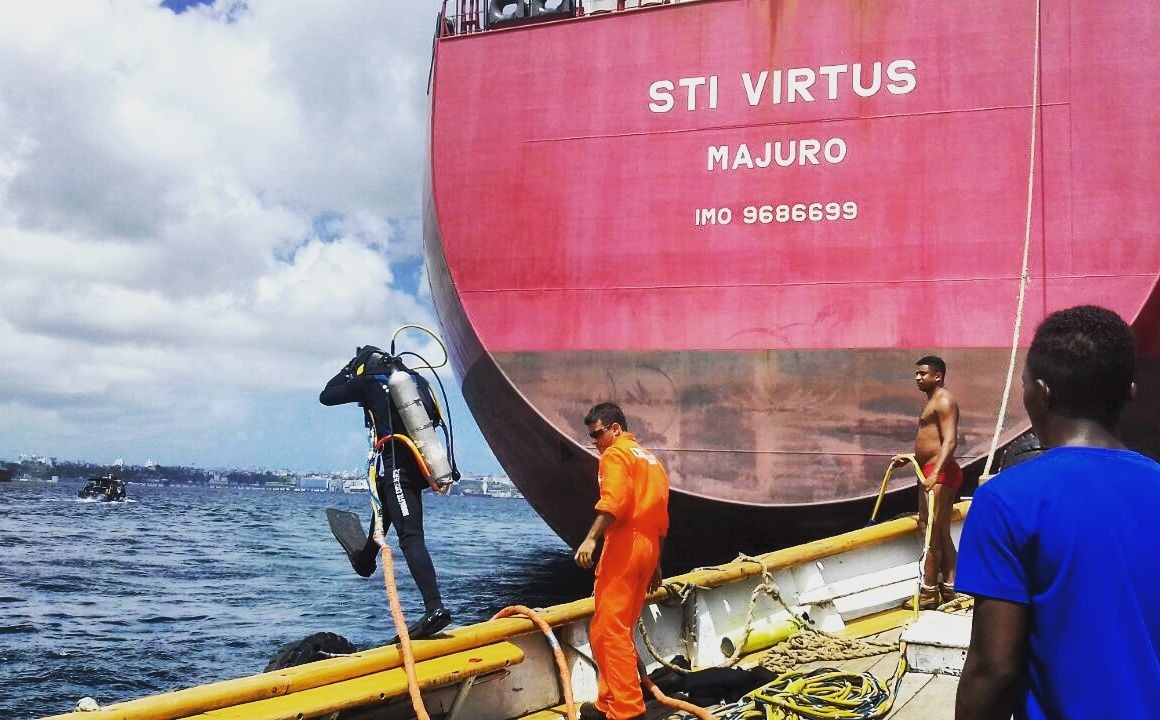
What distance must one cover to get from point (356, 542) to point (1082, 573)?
10.2ft

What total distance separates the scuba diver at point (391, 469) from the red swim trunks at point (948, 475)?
9.35 ft

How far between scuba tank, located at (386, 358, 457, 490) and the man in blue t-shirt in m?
2.52

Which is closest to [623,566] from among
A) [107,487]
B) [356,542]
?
[356,542]

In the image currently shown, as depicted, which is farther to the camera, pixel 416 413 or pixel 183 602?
pixel 183 602

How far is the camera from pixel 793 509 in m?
7.53

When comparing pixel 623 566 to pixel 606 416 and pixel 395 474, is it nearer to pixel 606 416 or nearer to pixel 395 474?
pixel 606 416

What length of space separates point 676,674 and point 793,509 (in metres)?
3.53

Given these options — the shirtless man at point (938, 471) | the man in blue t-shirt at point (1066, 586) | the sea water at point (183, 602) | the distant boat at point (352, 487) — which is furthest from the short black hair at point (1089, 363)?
the distant boat at point (352, 487)

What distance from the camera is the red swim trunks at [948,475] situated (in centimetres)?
504

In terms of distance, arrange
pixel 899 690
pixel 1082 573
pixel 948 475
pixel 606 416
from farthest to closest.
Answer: pixel 948 475 → pixel 606 416 → pixel 899 690 → pixel 1082 573

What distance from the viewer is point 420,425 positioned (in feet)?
12.1

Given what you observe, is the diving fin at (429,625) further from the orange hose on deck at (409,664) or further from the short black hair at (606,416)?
the short black hair at (606,416)

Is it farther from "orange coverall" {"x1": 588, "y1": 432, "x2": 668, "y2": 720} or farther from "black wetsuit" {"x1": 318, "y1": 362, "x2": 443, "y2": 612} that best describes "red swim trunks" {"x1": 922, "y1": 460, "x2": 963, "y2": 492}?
"black wetsuit" {"x1": 318, "y1": 362, "x2": 443, "y2": 612}

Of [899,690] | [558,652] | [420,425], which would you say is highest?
[420,425]
